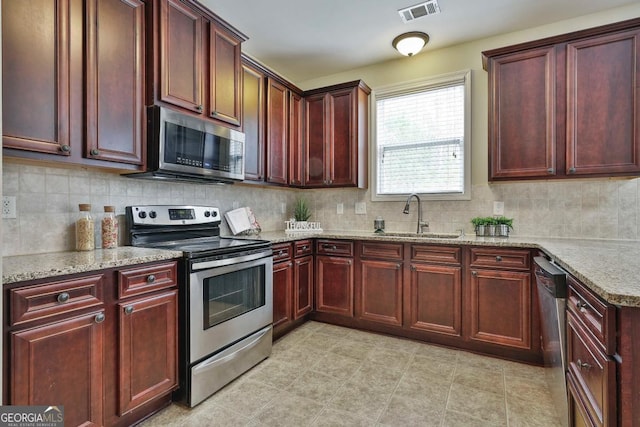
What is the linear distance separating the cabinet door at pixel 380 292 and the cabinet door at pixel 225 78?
1759mm

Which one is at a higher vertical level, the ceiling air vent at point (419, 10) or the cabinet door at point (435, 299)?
the ceiling air vent at point (419, 10)

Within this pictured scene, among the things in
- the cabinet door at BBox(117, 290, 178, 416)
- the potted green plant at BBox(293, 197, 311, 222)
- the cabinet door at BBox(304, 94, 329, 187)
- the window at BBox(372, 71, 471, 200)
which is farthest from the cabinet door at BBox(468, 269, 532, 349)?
the cabinet door at BBox(117, 290, 178, 416)

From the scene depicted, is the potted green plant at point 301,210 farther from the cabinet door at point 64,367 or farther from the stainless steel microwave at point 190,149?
the cabinet door at point 64,367

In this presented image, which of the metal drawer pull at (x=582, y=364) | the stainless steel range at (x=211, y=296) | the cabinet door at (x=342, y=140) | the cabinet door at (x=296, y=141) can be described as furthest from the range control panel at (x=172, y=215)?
the metal drawer pull at (x=582, y=364)

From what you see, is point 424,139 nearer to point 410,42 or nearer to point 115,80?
point 410,42

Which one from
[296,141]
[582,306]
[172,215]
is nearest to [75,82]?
[172,215]

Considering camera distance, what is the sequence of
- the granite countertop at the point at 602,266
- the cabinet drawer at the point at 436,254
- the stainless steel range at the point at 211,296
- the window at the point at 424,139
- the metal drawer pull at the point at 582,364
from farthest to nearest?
1. the window at the point at 424,139
2. the cabinet drawer at the point at 436,254
3. the stainless steel range at the point at 211,296
4. the metal drawer pull at the point at 582,364
5. the granite countertop at the point at 602,266

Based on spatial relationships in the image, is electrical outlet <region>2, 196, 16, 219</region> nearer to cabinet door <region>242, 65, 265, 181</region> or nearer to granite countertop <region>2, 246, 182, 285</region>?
granite countertop <region>2, 246, 182, 285</region>

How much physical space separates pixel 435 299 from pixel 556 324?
1198 mm

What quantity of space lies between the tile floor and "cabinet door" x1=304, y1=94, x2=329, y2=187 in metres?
1.74

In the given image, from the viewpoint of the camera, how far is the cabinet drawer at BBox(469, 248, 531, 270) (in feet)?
8.08

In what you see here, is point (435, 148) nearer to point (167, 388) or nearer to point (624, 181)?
point (624, 181)

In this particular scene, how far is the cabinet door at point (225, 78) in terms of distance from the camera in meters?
2.46

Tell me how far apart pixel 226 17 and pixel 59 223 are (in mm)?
2086
